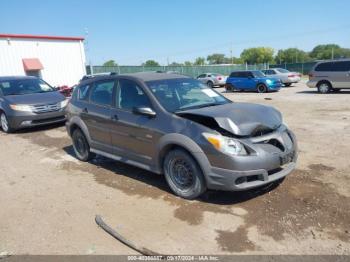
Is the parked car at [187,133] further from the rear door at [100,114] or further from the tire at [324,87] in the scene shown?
the tire at [324,87]

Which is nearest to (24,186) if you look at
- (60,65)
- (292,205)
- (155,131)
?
(155,131)

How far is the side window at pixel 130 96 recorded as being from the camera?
5.22 m

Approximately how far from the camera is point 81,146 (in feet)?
22.5

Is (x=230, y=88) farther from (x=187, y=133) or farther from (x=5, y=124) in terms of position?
(x=187, y=133)

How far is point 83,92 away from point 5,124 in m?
5.47

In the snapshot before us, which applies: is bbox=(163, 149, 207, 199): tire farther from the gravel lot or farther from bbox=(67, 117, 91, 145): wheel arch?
bbox=(67, 117, 91, 145): wheel arch

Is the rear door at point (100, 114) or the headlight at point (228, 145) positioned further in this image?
the rear door at point (100, 114)

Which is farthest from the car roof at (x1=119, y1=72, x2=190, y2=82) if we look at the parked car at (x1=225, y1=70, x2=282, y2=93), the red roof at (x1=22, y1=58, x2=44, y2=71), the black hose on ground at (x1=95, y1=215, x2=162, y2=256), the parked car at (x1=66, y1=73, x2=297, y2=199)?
the red roof at (x1=22, y1=58, x2=44, y2=71)

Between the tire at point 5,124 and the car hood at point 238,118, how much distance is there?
25.6 feet

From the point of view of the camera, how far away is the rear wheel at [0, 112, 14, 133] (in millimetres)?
10539

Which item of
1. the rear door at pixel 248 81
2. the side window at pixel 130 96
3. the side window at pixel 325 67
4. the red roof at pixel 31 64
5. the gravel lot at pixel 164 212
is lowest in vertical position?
the gravel lot at pixel 164 212

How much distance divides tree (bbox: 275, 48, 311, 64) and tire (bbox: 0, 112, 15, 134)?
10678 centimetres

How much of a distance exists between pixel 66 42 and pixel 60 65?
1.94 metres

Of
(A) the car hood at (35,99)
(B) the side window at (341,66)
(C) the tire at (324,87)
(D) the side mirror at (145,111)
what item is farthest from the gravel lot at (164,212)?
(C) the tire at (324,87)
